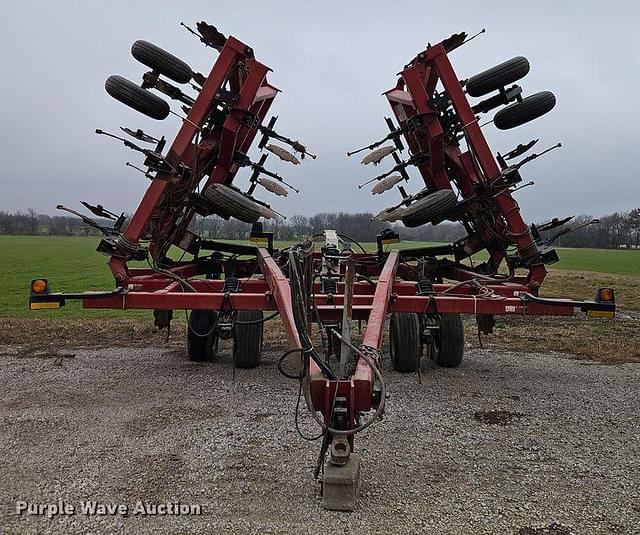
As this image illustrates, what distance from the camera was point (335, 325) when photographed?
418 centimetres

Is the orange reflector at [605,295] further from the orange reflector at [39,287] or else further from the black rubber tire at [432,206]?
the orange reflector at [39,287]

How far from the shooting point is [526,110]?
633cm

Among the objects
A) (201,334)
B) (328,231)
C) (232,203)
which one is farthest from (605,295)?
(201,334)

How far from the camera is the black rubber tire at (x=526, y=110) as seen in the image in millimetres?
6320

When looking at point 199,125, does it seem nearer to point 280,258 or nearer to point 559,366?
point 280,258

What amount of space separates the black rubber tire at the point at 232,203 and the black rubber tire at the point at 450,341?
7.91ft

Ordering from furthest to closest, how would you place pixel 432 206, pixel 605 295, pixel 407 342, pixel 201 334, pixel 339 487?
pixel 201 334 < pixel 432 206 < pixel 407 342 < pixel 605 295 < pixel 339 487

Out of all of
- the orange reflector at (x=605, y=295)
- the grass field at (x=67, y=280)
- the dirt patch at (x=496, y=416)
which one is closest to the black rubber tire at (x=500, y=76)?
the orange reflector at (x=605, y=295)

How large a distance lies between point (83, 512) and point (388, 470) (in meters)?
1.71

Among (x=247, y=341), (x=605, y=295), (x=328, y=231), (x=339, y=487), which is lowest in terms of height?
(x=339, y=487)

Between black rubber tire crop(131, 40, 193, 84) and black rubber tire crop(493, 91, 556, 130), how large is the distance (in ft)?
11.2

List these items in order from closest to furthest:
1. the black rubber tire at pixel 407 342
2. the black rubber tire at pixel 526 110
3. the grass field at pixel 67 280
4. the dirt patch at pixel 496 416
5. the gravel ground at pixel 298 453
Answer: the gravel ground at pixel 298 453 < the dirt patch at pixel 496 416 < the black rubber tire at pixel 407 342 < the black rubber tire at pixel 526 110 < the grass field at pixel 67 280

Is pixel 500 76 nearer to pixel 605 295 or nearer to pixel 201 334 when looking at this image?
pixel 605 295

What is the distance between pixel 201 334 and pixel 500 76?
435 centimetres
